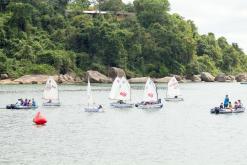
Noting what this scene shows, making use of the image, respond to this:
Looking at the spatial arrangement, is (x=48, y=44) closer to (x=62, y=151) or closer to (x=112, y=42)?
(x=112, y=42)

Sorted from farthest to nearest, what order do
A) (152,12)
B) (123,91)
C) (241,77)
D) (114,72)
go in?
(241,77) → (152,12) → (114,72) → (123,91)

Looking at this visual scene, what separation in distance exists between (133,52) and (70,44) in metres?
17.1

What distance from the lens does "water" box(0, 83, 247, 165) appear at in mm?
44625

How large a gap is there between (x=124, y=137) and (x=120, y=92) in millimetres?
28175

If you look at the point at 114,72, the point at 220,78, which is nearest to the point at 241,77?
the point at 220,78

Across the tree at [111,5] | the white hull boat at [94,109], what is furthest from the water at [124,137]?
the tree at [111,5]

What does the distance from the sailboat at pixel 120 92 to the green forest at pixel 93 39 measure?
200 feet

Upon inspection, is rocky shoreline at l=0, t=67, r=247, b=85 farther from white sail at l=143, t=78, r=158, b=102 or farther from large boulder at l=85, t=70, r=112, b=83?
white sail at l=143, t=78, r=158, b=102

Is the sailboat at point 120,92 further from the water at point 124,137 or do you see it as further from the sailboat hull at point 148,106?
the water at point 124,137

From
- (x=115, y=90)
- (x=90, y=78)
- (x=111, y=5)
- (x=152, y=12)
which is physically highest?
(x=111, y=5)

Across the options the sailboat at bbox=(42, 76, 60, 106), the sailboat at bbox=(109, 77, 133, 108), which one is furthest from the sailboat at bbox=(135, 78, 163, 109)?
the sailboat at bbox=(42, 76, 60, 106)

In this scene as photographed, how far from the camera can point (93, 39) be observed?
510 feet

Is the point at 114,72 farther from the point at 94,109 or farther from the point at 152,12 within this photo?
the point at 94,109

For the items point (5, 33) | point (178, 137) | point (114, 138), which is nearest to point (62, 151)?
point (114, 138)
